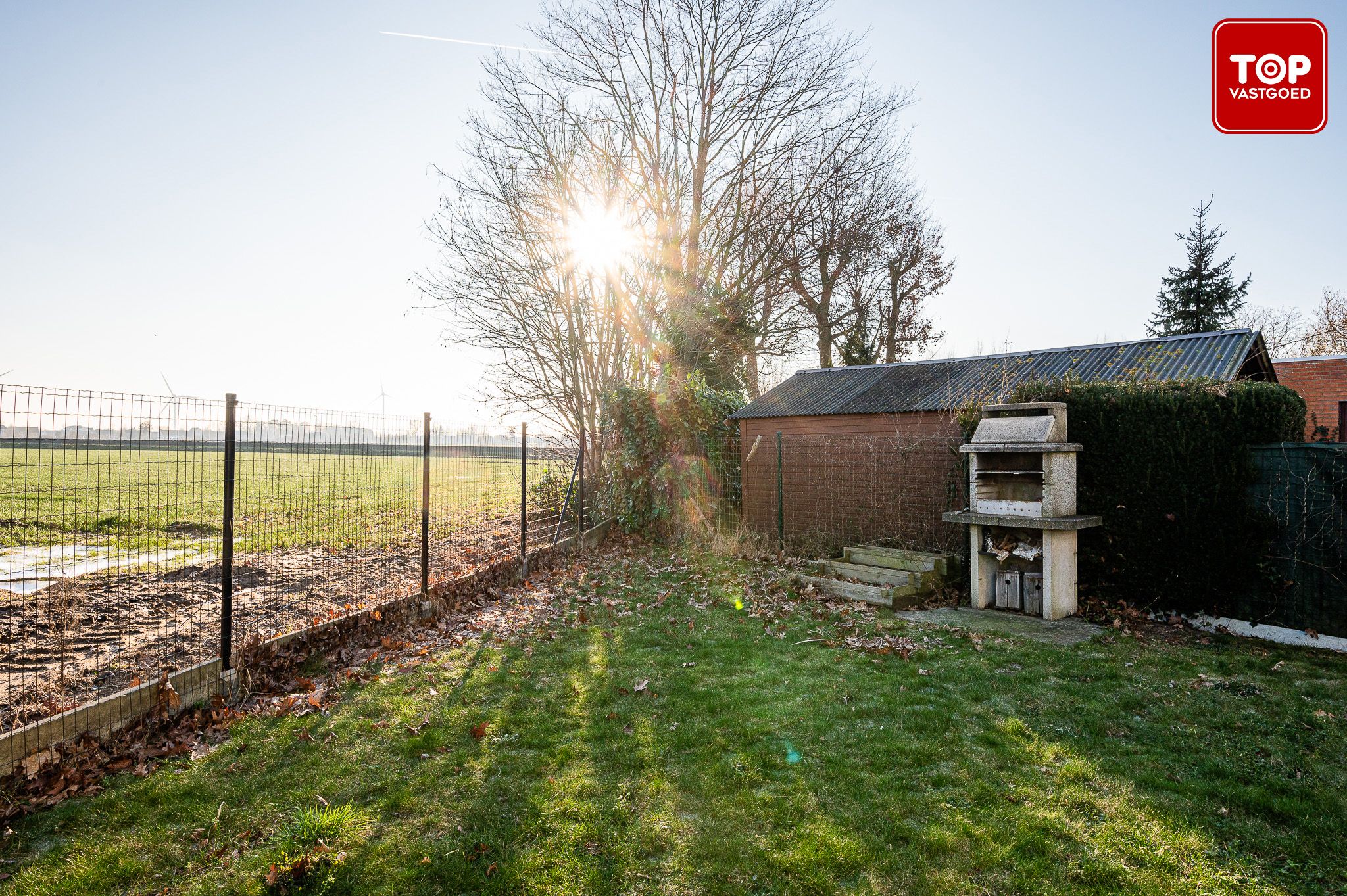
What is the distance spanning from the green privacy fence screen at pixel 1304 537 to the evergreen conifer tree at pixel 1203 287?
2605cm

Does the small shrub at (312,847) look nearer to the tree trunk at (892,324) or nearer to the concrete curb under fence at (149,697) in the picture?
the concrete curb under fence at (149,697)

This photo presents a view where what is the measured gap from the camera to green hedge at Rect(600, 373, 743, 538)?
13.2m

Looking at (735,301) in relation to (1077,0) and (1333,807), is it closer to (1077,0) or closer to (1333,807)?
(1077,0)

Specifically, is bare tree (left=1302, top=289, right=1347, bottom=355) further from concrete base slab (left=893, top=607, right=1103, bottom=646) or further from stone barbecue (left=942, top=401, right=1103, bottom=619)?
concrete base slab (left=893, top=607, right=1103, bottom=646)

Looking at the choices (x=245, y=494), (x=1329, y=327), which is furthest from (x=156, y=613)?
(x=1329, y=327)

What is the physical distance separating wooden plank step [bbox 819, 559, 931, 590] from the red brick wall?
1329mm

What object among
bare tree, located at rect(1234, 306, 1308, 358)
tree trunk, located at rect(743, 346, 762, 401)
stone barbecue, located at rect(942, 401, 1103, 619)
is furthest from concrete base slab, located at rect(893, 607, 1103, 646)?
bare tree, located at rect(1234, 306, 1308, 358)

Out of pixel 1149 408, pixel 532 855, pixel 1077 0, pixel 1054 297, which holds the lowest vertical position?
pixel 532 855

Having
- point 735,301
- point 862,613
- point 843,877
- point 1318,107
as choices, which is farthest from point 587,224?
point 843,877

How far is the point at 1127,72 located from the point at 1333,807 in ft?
31.8

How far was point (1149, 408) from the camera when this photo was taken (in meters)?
7.32

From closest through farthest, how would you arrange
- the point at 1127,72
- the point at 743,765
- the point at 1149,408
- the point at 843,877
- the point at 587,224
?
the point at 843,877 < the point at 743,765 < the point at 1149,408 < the point at 1127,72 < the point at 587,224

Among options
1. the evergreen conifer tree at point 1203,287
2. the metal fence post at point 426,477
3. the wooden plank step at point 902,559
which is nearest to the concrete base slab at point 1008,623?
the wooden plank step at point 902,559

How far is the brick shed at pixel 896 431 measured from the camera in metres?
9.98
